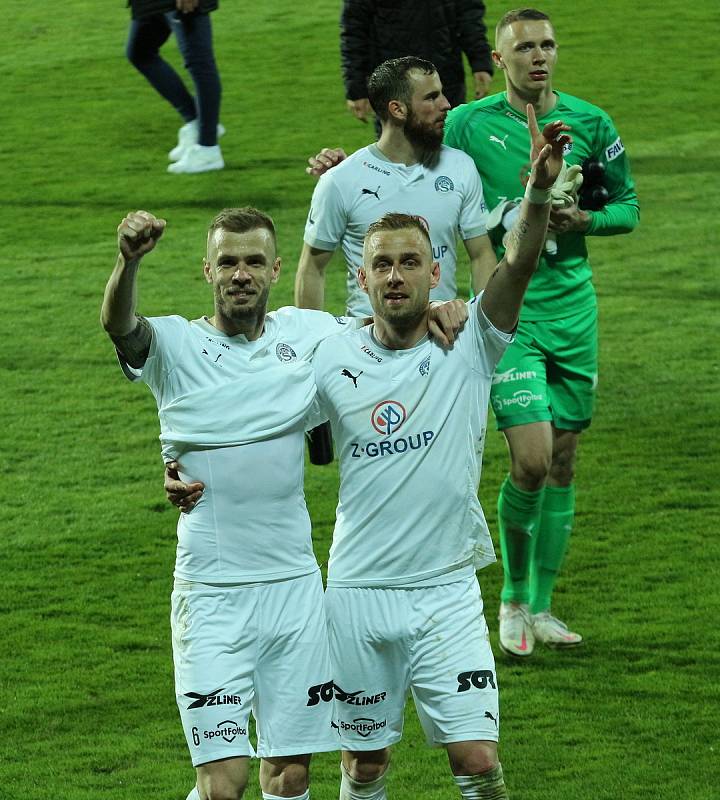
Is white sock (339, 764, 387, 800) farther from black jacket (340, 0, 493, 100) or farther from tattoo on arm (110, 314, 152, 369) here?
black jacket (340, 0, 493, 100)

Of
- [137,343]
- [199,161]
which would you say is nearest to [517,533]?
[137,343]

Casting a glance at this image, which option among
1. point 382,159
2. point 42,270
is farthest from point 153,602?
point 42,270

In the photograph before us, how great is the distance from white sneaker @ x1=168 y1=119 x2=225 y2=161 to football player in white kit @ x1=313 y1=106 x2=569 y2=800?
887 cm

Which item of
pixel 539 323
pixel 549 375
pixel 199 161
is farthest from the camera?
pixel 199 161

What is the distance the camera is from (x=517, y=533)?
5820mm

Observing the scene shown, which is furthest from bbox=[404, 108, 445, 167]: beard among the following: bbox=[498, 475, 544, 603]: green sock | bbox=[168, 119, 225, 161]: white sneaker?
bbox=[168, 119, 225, 161]: white sneaker

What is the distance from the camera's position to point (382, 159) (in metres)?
5.57

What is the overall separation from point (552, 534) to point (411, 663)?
1904mm

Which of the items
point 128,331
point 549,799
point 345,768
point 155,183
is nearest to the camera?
point 128,331

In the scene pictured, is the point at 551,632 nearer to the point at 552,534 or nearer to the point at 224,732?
the point at 552,534

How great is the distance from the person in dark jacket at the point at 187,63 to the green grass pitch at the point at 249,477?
0.26m

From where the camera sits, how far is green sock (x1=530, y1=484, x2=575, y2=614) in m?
5.95

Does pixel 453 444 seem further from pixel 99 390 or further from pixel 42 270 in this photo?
pixel 42 270

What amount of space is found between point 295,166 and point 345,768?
30.6 feet
